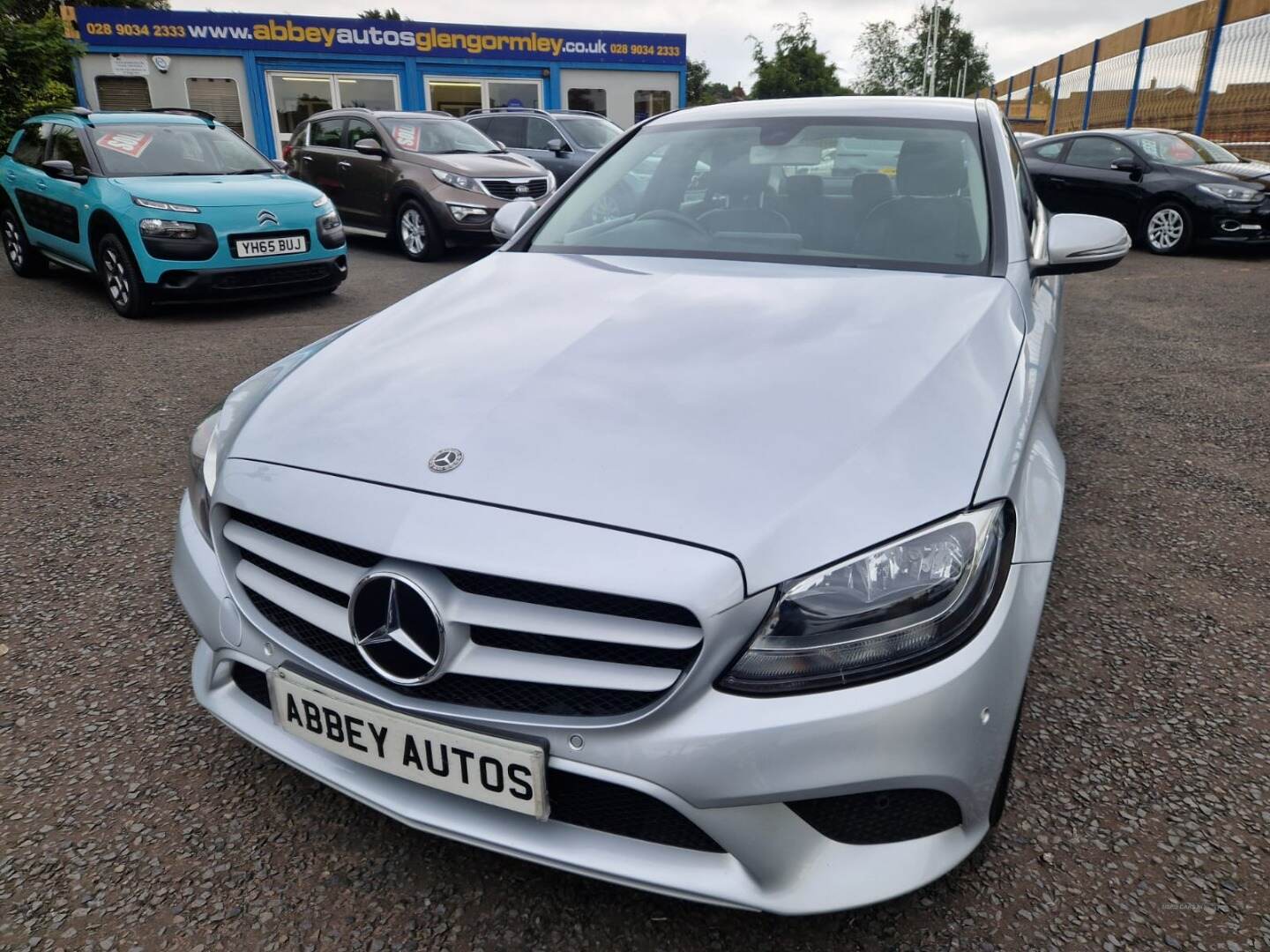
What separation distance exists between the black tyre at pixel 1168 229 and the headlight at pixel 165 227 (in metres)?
9.45

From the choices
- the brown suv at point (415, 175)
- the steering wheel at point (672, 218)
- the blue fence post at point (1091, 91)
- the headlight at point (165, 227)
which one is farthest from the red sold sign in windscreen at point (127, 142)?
the blue fence post at point (1091, 91)

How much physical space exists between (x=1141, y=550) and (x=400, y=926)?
8.48ft

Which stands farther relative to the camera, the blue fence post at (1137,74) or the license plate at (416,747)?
the blue fence post at (1137,74)

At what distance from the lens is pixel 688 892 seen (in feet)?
4.39

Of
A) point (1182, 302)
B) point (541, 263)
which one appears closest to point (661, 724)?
point (541, 263)

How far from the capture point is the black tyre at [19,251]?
25.7ft

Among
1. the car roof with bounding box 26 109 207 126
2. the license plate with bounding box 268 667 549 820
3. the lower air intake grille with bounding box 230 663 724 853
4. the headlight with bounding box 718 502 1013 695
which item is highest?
the car roof with bounding box 26 109 207 126

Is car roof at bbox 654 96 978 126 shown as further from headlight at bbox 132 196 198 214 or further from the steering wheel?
headlight at bbox 132 196 198 214

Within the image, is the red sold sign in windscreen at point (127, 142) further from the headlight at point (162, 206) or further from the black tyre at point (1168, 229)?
the black tyre at point (1168, 229)

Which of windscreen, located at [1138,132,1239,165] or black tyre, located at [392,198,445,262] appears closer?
black tyre, located at [392,198,445,262]

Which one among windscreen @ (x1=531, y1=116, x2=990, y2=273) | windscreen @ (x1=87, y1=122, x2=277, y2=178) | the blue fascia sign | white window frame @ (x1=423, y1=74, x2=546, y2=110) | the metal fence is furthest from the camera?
white window frame @ (x1=423, y1=74, x2=546, y2=110)

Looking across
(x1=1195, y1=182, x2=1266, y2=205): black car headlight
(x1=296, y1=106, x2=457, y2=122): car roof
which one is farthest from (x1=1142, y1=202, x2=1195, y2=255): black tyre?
(x1=296, y1=106, x2=457, y2=122): car roof

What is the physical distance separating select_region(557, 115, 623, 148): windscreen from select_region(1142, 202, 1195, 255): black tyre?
655 centimetres

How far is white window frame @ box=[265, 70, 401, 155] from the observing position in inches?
819
